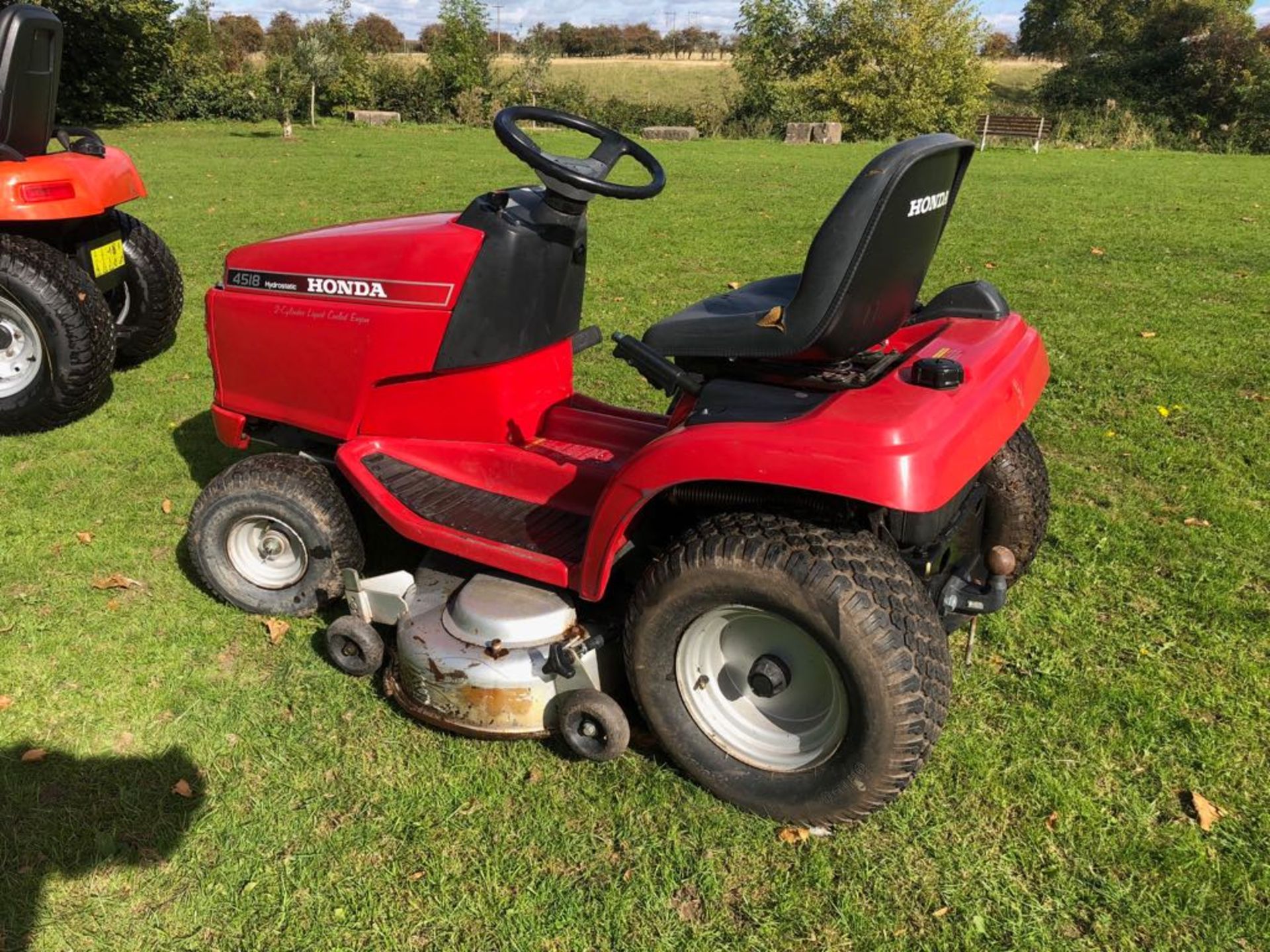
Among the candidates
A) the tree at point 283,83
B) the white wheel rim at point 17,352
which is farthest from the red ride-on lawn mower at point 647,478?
the tree at point 283,83

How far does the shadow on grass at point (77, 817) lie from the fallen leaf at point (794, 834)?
1.51 m

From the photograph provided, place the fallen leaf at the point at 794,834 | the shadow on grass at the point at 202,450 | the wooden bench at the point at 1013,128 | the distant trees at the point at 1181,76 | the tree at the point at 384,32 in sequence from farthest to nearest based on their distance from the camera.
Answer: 1. the tree at the point at 384,32
2. the distant trees at the point at 1181,76
3. the wooden bench at the point at 1013,128
4. the shadow on grass at the point at 202,450
5. the fallen leaf at the point at 794,834

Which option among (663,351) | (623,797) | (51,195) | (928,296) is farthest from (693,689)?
(928,296)

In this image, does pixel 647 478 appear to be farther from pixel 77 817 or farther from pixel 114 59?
pixel 114 59

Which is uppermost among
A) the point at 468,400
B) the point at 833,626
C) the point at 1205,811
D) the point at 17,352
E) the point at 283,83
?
the point at 283,83

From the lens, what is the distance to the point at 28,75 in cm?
459

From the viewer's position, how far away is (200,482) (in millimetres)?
4188

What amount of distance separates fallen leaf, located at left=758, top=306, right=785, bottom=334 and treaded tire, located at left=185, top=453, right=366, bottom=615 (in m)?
1.57

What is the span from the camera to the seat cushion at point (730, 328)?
87.6 inches

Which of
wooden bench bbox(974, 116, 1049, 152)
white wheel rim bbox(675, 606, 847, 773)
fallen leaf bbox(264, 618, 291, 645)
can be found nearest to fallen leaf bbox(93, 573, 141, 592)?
fallen leaf bbox(264, 618, 291, 645)

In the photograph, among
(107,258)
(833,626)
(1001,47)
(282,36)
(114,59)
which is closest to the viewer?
(833,626)

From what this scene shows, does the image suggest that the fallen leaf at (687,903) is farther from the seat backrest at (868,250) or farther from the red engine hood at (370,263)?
the red engine hood at (370,263)

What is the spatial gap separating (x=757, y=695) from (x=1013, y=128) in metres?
24.6

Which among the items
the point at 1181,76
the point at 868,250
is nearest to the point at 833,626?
the point at 868,250
